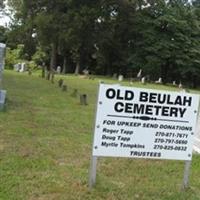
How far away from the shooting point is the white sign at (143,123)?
552 cm

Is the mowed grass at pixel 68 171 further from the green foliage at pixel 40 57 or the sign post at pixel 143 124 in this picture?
the green foliage at pixel 40 57

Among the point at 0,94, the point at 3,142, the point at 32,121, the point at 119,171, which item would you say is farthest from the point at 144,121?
the point at 0,94

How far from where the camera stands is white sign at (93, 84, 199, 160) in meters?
5.52

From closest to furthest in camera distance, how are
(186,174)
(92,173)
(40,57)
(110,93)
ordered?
(110,93) < (92,173) < (186,174) < (40,57)

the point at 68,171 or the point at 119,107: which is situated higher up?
the point at 119,107

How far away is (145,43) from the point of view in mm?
46625

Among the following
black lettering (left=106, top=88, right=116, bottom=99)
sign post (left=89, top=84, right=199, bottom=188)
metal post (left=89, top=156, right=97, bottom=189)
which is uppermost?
black lettering (left=106, top=88, right=116, bottom=99)

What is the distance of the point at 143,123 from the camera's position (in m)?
5.67

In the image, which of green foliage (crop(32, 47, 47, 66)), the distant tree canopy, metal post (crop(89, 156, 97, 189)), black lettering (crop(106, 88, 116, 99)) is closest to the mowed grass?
metal post (crop(89, 156, 97, 189))

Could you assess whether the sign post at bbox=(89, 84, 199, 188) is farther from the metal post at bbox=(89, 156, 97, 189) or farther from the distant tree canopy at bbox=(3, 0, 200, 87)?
the distant tree canopy at bbox=(3, 0, 200, 87)

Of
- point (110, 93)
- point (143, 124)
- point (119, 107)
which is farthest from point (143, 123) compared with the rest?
point (110, 93)

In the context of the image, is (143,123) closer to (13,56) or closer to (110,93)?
(110,93)

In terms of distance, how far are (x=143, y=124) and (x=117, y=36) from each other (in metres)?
42.2

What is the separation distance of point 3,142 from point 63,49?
1484 inches
